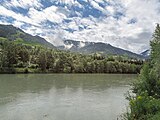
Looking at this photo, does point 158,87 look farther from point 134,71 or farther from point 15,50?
point 134,71

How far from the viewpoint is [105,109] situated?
38.2 metres

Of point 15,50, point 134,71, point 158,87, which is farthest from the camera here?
point 134,71

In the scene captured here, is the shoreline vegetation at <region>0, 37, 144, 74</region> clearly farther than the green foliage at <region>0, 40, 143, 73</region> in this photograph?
No

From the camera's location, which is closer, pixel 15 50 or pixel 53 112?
pixel 53 112

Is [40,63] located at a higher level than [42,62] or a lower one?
lower

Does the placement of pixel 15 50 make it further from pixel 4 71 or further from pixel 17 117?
pixel 17 117

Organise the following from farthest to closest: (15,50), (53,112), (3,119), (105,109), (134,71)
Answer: (134,71) → (15,50) → (105,109) → (53,112) → (3,119)

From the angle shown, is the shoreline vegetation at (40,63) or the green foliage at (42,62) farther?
the green foliage at (42,62)

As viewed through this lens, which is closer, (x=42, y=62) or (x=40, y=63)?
(x=42, y=62)

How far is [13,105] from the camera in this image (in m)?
39.1

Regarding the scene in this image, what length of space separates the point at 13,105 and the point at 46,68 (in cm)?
9190

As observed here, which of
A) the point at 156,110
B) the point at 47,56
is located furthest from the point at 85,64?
the point at 156,110

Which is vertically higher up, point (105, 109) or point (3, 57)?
point (3, 57)

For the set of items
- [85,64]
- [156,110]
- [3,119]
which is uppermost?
[85,64]
